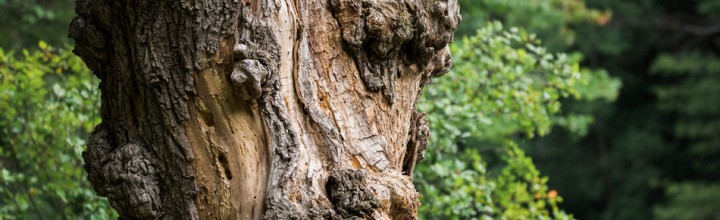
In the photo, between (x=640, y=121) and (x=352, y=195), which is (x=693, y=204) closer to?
(x=640, y=121)

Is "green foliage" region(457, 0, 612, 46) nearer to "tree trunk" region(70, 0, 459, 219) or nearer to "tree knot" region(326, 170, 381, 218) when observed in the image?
"tree trunk" region(70, 0, 459, 219)

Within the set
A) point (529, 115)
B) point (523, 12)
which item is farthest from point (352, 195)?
point (523, 12)

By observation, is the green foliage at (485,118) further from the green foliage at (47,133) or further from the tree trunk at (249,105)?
the tree trunk at (249,105)

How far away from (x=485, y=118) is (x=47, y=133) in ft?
8.59

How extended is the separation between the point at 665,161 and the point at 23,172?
19429 mm

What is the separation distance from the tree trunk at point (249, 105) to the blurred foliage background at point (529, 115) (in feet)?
7.86

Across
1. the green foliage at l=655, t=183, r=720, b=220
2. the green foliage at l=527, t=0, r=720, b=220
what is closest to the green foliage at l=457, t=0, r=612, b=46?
the green foliage at l=655, t=183, r=720, b=220

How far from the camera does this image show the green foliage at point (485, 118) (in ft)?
21.7

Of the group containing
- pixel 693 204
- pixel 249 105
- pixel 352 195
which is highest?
pixel 693 204

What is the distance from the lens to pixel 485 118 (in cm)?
705

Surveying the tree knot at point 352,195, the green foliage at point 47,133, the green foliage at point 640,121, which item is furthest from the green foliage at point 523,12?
the tree knot at point 352,195

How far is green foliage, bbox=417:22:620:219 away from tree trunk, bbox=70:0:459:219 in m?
2.76

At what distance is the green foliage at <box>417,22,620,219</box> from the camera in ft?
21.7

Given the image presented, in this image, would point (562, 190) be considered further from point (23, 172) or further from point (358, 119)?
point (358, 119)
